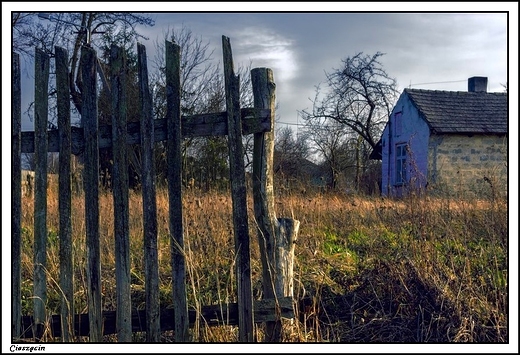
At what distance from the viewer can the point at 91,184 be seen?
9.36 ft

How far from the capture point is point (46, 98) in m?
2.93

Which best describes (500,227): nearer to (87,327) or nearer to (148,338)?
(148,338)

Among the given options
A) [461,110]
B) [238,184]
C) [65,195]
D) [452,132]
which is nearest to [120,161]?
[65,195]

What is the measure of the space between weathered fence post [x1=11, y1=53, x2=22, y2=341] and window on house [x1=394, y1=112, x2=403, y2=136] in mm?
15889

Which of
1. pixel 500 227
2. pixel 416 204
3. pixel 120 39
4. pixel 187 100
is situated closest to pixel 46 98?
pixel 416 204

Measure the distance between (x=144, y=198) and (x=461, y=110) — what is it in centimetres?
1551

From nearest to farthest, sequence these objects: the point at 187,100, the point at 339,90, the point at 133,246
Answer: the point at 133,246 < the point at 187,100 < the point at 339,90

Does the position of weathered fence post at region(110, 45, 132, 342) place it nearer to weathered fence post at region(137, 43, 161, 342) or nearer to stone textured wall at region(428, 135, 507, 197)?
weathered fence post at region(137, 43, 161, 342)

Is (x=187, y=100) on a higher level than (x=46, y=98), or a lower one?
higher

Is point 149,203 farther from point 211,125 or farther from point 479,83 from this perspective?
point 479,83

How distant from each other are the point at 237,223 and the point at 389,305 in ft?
4.92

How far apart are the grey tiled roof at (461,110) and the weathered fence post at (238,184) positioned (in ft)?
44.9

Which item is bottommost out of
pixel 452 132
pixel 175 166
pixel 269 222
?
pixel 269 222

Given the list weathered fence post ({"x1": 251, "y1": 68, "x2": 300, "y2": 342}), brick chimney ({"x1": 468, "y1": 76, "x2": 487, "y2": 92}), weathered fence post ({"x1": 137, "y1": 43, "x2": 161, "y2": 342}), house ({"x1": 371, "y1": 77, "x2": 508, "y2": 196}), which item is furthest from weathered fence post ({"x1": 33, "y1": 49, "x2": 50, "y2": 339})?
brick chimney ({"x1": 468, "y1": 76, "x2": 487, "y2": 92})
